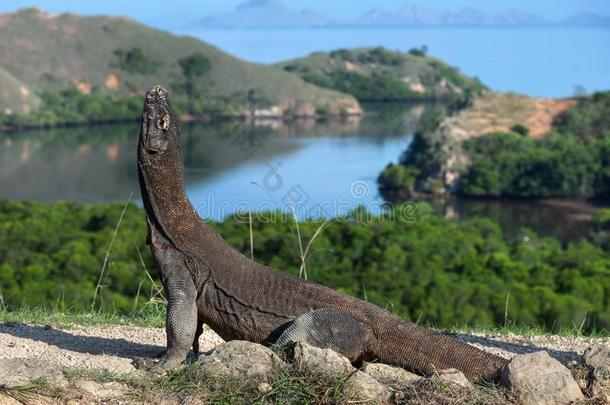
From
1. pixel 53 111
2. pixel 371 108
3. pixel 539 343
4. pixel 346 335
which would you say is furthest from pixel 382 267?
pixel 371 108

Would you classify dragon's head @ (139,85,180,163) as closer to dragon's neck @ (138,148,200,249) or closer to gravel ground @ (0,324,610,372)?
dragon's neck @ (138,148,200,249)

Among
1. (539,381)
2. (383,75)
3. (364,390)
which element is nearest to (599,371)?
(539,381)

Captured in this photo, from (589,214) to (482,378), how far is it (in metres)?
70.2

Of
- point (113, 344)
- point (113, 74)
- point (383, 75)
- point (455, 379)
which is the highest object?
point (383, 75)

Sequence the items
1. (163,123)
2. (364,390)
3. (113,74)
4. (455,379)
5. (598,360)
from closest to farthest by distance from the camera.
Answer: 1. (364,390)
2. (455,379)
3. (598,360)
4. (163,123)
5. (113,74)

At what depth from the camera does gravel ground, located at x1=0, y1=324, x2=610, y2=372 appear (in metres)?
6.06

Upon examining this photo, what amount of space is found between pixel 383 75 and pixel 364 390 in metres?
149

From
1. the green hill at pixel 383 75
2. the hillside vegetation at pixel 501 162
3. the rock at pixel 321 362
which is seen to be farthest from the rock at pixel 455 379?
the green hill at pixel 383 75

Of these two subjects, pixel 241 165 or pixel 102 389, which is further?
pixel 241 165

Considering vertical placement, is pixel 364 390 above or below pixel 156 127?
below

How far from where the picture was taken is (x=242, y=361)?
5.41 metres

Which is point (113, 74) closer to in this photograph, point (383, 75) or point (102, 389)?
point (383, 75)

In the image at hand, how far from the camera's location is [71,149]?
93.8m

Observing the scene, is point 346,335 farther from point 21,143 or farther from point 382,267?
point 21,143
